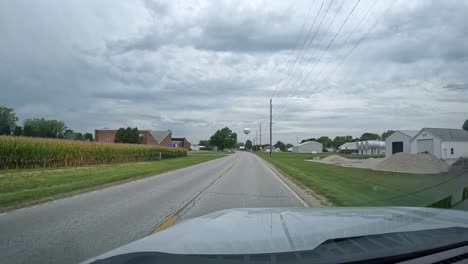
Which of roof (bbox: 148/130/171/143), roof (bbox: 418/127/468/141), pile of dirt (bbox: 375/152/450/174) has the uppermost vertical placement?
roof (bbox: 148/130/171/143)

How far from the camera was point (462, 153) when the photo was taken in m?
41.4

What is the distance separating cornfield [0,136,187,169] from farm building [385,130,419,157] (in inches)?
1572

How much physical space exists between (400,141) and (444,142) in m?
13.0

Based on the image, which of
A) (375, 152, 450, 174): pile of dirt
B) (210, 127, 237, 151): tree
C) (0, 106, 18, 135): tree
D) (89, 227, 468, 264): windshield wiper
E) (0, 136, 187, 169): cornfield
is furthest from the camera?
(210, 127, 237, 151): tree

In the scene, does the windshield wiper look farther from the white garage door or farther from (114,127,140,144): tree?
(114,127,140,144): tree

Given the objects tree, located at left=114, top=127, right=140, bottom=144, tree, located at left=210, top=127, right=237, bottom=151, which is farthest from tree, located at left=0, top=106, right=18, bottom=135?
tree, located at left=210, top=127, right=237, bottom=151

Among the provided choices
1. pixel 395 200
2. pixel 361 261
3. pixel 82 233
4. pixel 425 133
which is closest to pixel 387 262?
pixel 361 261

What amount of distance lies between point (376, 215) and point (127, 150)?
39.5 meters

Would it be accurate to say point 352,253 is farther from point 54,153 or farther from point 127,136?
point 127,136

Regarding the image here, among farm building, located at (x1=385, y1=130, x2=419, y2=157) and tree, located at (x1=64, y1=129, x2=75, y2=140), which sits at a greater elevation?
tree, located at (x1=64, y1=129, x2=75, y2=140)

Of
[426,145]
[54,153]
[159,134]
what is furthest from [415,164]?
[159,134]

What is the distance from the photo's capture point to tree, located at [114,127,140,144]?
94812 mm

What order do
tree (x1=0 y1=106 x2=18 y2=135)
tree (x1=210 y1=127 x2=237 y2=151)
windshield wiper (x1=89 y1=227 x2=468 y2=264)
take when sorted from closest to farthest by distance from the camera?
1. windshield wiper (x1=89 y1=227 x2=468 y2=264)
2. tree (x1=0 y1=106 x2=18 y2=135)
3. tree (x1=210 y1=127 x2=237 y2=151)

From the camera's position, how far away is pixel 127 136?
95188 millimetres
